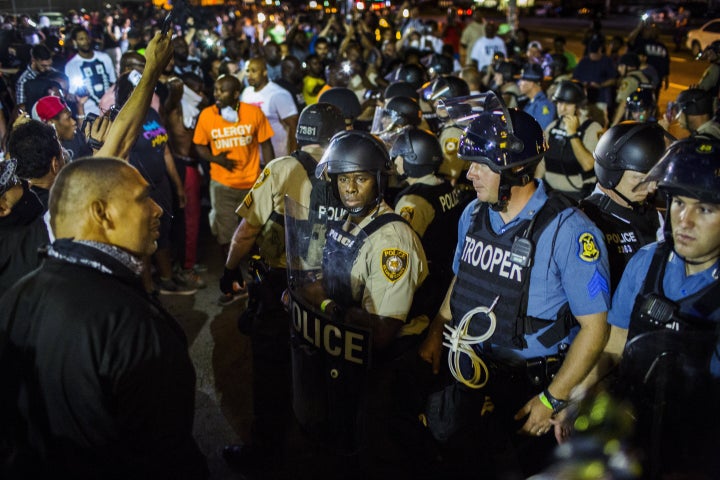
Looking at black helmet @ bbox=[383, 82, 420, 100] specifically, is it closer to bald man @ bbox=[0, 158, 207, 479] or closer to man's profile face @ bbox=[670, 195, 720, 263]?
man's profile face @ bbox=[670, 195, 720, 263]

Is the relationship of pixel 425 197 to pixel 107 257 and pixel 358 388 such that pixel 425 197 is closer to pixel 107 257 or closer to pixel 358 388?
pixel 358 388

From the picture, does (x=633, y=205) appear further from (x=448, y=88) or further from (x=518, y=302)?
(x=448, y=88)

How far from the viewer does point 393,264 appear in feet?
10.3

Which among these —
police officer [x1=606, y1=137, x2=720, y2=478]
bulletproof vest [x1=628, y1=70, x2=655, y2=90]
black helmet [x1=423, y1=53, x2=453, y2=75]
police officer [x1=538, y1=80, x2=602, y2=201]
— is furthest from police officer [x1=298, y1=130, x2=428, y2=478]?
bulletproof vest [x1=628, y1=70, x2=655, y2=90]

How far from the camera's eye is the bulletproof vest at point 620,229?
12.3 feet

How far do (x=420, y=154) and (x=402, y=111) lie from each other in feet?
5.74

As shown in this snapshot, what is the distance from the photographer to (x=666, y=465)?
2301mm

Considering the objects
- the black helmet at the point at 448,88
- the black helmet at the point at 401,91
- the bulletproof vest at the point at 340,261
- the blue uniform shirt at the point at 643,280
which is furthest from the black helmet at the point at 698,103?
the bulletproof vest at the point at 340,261

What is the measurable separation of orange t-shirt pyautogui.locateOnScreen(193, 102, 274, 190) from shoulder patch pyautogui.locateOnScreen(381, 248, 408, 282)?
3.88m

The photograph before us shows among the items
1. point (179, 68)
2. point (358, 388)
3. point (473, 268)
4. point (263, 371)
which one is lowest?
point (263, 371)

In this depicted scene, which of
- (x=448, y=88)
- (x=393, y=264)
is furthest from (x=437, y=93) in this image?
(x=393, y=264)

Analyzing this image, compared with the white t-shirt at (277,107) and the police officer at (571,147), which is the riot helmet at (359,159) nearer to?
the police officer at (571,147)

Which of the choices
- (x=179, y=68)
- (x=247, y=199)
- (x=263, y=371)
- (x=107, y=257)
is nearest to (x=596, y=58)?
(x=179, y=68)

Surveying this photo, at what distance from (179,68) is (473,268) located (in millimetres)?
8563
